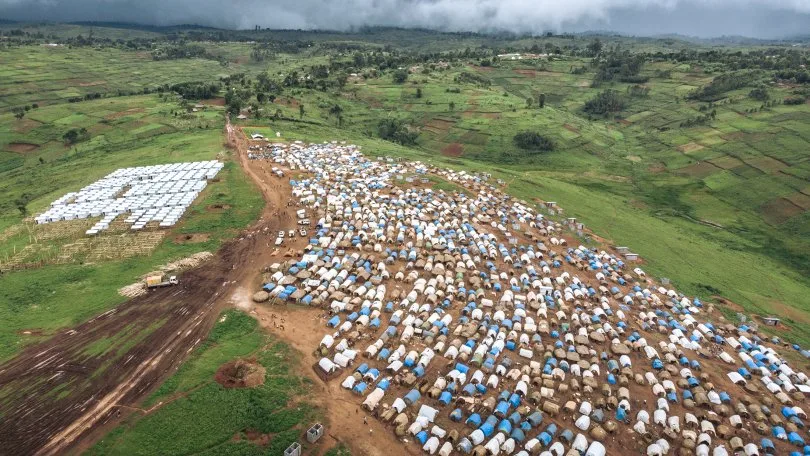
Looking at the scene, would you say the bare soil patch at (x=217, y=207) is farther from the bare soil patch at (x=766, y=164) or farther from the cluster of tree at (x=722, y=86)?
the cluster of tree at (x=722, y=86)

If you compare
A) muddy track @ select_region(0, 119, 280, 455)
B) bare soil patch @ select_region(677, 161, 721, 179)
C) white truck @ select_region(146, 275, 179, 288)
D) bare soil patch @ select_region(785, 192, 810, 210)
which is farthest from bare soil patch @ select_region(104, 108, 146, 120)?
bare soil patch @ select_region(785, 192, 810, 210)

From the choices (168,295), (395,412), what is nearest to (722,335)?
(395,412)

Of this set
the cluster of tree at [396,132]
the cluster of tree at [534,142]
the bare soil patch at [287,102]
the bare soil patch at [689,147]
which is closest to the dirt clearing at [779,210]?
the bare soil patch at [689,147]

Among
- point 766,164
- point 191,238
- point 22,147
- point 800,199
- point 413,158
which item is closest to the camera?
point 191,238

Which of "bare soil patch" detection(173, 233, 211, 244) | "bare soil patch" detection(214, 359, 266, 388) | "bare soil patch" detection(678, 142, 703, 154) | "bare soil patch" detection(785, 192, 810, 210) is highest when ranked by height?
"bare soil patch" detection(678, 142, 703, 154)

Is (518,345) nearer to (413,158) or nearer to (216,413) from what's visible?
(216,413)

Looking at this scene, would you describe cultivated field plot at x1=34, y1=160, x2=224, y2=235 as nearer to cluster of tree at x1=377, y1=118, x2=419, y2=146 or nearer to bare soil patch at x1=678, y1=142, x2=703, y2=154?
cluster of tree at x1=377, y1=118, x2=419, y2=146

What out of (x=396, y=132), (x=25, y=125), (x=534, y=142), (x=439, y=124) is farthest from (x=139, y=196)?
(x=534, y=142)
